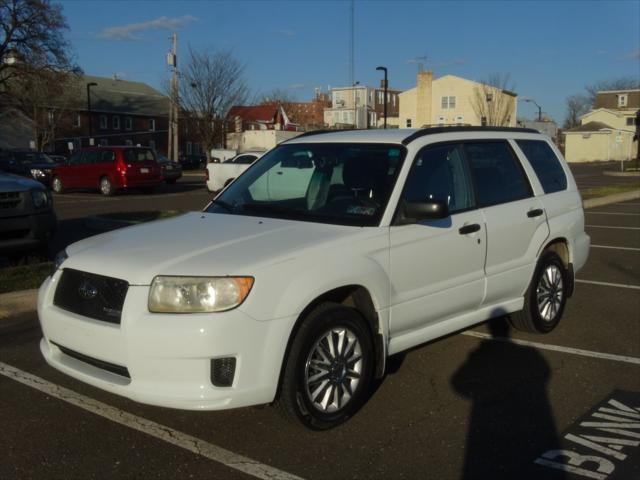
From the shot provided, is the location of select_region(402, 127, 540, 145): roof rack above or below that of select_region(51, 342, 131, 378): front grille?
above

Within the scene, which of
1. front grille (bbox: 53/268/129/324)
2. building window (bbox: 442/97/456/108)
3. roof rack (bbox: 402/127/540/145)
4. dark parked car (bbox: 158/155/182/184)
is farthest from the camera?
building window (bbox: 442/97/456/108)

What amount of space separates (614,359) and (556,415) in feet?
4.71

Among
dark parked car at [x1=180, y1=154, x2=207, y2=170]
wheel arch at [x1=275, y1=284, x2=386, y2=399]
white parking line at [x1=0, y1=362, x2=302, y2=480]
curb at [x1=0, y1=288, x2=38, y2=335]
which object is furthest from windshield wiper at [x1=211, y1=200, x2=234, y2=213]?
dark parked car at [x1=180, y1=154, x2=207, y2=170]

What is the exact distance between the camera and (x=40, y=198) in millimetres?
8102

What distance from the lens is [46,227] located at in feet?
26.8

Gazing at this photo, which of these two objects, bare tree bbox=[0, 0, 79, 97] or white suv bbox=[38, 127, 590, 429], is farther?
bare tree bbox=[0, 0, 79, 97]

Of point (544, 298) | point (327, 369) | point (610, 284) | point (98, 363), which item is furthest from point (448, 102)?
point (98, 363)

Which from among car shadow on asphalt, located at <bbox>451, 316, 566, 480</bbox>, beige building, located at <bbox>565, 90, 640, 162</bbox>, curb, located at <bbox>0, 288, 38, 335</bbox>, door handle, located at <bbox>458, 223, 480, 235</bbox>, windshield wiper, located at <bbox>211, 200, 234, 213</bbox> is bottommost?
car shadow on asphalt, located at <bbox>451, 316, 566, 480</bbox>

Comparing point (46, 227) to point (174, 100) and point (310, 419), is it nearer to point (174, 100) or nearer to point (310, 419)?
point (310, 419)

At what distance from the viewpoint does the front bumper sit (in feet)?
11.4

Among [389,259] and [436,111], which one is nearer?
[389,259]

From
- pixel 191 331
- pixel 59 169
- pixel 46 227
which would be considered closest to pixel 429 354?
pixel 191 331

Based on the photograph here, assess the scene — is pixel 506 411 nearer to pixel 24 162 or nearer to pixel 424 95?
pixel 24 162

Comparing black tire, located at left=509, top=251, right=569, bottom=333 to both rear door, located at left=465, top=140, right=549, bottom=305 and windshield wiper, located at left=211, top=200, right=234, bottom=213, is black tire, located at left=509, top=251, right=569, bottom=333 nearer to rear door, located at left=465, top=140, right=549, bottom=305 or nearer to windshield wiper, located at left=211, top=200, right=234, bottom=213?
rear door, located at left=465, top=140, right=549, bottom=305
